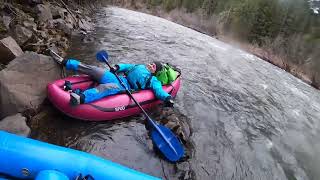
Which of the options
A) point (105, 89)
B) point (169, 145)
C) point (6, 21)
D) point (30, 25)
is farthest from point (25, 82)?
point (30, 25)

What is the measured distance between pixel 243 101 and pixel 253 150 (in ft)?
8.49

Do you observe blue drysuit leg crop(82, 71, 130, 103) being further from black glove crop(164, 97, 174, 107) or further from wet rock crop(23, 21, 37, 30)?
wet rock crop(23, 21, 37, 30)

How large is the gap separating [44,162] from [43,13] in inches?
256

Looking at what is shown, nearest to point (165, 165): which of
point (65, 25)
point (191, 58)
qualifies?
point (65, 25)

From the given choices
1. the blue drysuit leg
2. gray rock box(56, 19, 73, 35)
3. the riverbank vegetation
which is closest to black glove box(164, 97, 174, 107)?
the blue drysuit leg

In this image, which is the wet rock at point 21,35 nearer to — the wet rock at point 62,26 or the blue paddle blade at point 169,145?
the wet rock at point 62,26

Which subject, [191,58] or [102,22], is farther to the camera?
[102,22]

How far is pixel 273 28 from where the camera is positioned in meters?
24.0

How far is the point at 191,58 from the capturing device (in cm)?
1173

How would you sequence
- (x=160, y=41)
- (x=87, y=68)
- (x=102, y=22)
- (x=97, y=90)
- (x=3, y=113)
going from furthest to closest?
1. (x=102, y=22)
2. (x=160, y=41)
3. (x=87, y=68)
4. (x=97, y=90)
5. (x=3, y=113)

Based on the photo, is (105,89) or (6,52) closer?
(6,52)

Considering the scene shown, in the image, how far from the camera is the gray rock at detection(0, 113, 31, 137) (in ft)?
14.0

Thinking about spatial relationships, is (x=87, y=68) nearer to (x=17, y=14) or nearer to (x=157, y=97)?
(x=157, y=97)

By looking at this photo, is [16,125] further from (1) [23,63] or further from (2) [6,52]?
(2) [6,52]
